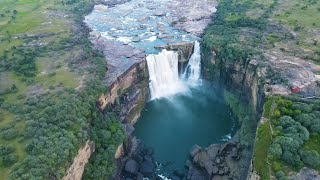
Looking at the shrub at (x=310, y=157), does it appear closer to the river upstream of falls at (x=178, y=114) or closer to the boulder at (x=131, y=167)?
the river upstream of falls at (x=178, y=114)

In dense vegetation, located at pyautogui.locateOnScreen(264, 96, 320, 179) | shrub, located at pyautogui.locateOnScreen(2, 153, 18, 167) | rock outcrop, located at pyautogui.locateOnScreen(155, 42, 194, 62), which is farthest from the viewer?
rock outcrop, located at pyautogui.locateOnScreen(155, 42, 194, 62)

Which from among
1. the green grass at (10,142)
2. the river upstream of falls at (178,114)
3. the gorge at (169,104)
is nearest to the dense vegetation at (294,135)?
the gorge at (169,104)

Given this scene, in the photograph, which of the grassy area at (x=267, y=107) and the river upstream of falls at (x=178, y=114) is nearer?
the grassy area at (x=267, y=107)

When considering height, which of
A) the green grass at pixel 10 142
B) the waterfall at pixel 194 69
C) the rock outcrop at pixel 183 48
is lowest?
the waterfall at pixel 194 69

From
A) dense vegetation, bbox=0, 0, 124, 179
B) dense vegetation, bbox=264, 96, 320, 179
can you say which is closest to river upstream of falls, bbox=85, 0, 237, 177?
dense vegetation, bbox=0, 0, 124, 179

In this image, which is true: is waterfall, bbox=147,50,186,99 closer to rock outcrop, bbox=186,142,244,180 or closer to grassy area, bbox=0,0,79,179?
grassy area, bbox=0,0,79,179

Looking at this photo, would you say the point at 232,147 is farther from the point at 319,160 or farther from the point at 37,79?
the point at 37,79

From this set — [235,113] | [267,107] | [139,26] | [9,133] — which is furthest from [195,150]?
[139,26]
